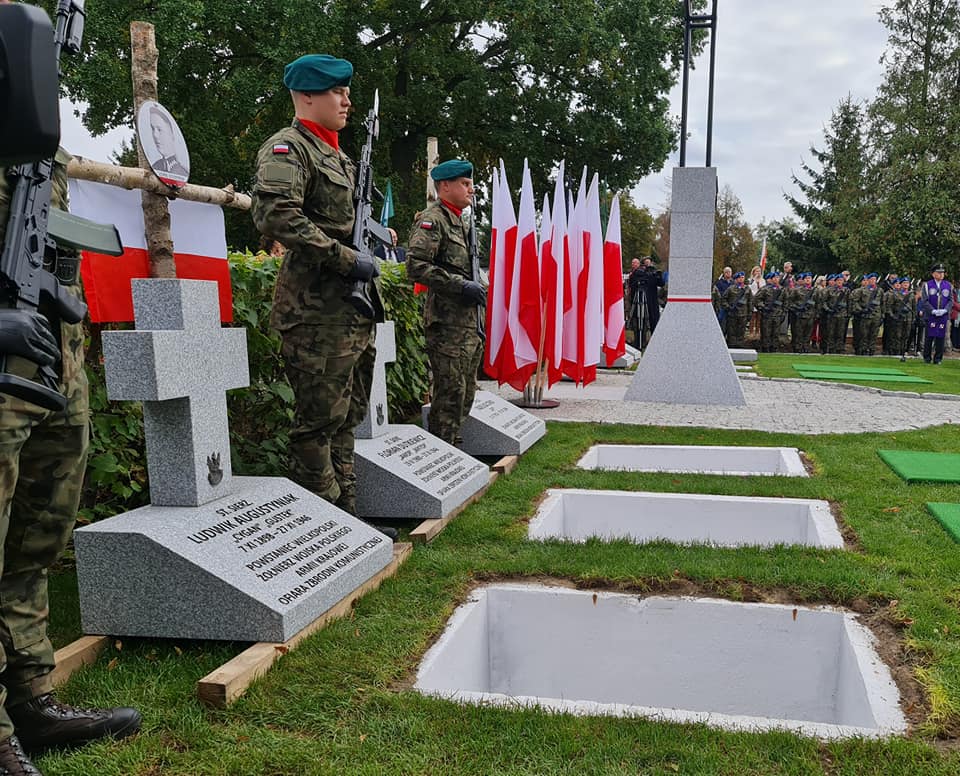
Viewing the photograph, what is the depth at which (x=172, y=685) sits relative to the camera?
305cm

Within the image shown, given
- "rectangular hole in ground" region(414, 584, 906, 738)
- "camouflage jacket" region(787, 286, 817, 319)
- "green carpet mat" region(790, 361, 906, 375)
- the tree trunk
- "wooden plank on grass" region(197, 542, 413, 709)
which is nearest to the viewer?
"wooden plank on grass" region(197, 542, 413, 709)

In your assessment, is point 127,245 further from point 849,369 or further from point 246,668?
point 849,369

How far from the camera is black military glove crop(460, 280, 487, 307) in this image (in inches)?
243

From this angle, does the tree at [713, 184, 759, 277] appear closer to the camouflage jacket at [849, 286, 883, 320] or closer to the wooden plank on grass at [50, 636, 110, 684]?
the camouflage jacket at [849, 286, 883, 320]

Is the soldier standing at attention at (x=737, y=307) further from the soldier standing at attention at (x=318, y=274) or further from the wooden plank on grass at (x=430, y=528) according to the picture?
the soldier standing at attention at (x=318, y=274)

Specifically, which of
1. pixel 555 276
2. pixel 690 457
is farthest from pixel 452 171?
pixel 555 276

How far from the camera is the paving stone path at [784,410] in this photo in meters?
9.38

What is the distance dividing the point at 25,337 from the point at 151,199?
87.2 inches

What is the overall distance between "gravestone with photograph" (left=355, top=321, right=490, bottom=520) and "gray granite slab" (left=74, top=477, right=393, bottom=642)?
60.8 inches

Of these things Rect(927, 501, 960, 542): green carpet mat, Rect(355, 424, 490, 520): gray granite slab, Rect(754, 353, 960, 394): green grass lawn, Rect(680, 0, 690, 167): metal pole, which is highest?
Rect(680, 0, 690, 167): metal pole

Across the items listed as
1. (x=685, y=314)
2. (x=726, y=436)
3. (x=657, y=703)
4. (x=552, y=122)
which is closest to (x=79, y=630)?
(x=657, y=703)

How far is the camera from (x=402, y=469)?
5250 millimetres

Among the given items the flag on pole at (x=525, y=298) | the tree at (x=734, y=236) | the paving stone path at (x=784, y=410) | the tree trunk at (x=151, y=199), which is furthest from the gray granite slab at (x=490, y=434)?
the tree at (x=734, y=236)

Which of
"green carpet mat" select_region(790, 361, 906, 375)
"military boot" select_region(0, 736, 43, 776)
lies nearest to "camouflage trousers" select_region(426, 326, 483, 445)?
"military boot" select_region(0, 736, 43, 776)
